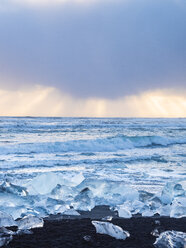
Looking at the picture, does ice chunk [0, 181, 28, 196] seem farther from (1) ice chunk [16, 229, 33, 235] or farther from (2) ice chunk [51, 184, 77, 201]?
(1) ice chunk [16, 229, 33, 235]

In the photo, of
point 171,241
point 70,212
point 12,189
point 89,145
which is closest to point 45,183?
point 12,189

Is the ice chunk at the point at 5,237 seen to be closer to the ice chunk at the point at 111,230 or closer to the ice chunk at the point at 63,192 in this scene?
the ice chunk at the point at 111,230

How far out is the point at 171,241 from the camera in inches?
84.3

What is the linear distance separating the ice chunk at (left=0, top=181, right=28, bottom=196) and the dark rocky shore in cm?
168

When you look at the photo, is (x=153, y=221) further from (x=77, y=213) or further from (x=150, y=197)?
(x=150, y=197)

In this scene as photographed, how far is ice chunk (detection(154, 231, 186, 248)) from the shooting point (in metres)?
2.10

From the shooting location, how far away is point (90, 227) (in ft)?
8.18

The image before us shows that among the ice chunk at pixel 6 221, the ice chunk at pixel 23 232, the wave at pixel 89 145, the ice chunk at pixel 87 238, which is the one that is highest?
the ice chunk at pixel 87 238

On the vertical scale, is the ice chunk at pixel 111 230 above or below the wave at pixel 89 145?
above

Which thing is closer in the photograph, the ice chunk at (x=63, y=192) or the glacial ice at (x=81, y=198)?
the glacial ice at (x=81, y=198)

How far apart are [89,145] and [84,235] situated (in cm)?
1341

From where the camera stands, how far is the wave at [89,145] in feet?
44.0

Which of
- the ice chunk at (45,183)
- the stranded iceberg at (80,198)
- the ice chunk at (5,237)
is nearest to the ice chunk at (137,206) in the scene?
the stranded iceberg at (80,198)

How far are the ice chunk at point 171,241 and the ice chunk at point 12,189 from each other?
7.95ft
